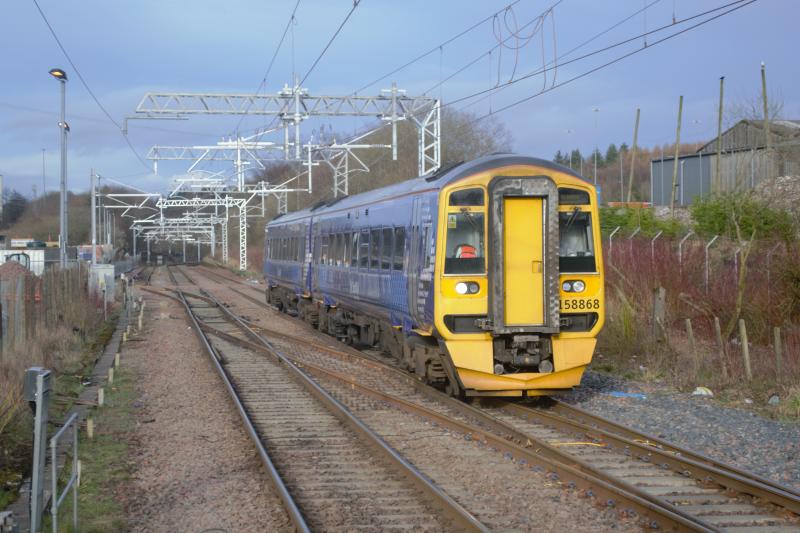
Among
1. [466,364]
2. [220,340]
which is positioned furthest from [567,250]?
[220,340]

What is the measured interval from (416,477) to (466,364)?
3.40 m

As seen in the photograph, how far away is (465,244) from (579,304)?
64.4 inches

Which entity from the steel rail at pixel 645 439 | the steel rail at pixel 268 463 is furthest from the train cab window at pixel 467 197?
the steel rail at pixel 268 463

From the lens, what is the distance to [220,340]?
872 inches

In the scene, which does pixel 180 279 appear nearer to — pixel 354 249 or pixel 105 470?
pixel 354 249

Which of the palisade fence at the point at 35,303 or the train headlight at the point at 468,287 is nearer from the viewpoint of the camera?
the train headlight at the point at 468,287

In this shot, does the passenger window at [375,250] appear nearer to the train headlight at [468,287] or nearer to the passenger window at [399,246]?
the passenger window at [399,246]

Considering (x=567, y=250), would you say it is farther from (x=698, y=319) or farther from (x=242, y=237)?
(x=242, y=237)

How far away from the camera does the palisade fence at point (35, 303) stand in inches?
646

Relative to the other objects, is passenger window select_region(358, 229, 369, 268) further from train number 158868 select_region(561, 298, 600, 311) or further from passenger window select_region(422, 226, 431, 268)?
train number 158868 select_region(561, 298, 600, 311)

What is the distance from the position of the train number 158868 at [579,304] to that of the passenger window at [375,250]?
4.43m

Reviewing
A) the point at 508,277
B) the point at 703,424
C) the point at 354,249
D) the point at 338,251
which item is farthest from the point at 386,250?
Answer: the point at 703,424

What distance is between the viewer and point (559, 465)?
8.32 meters

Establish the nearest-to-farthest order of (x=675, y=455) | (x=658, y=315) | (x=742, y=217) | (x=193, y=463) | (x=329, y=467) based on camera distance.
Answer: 1. (x=675, y=455)
2. (x=329, y=467)
3. (x=193, y=463)
4. (x=658, y=315)
5. (x=742, y=217)
